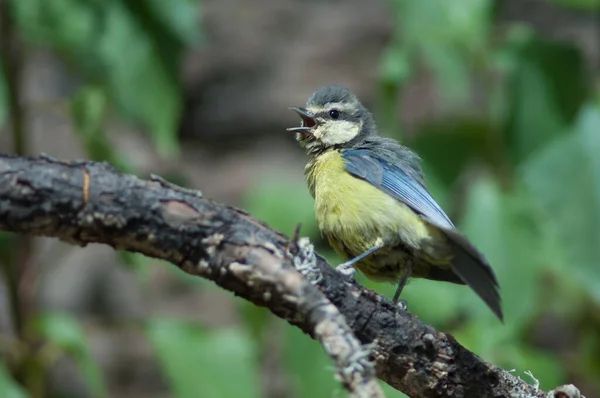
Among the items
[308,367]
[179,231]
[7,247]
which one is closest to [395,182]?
[179,231]

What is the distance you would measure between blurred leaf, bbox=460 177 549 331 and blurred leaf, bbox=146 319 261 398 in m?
0.81

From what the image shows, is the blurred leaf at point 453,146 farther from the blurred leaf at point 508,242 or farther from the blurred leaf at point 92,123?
the blurred leaf at point 92,123

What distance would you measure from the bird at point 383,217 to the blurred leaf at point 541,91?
0.93 m

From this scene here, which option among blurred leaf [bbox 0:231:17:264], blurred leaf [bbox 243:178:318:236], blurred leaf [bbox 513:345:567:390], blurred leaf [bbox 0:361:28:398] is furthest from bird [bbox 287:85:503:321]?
blurred leaf [bbox 0:231:17:264]

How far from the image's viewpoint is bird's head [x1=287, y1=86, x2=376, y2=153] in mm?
2406

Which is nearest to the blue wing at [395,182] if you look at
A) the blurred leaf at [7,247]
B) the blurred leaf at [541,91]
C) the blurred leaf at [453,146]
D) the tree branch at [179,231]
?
the tree branch at [179,231]

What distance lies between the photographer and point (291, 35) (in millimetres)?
5207

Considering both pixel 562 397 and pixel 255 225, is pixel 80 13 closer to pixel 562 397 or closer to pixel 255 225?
pixel 255 225

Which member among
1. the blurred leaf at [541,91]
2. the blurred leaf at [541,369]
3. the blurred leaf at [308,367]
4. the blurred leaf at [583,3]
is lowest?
the blurred leaf at [308,367]

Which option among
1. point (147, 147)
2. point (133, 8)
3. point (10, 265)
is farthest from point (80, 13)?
point (147, 147)

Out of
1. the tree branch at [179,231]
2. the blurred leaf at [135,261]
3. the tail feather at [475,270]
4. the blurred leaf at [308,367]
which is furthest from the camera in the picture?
the blurred leaf at [308,367]

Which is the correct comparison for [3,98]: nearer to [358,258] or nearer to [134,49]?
[134,49]

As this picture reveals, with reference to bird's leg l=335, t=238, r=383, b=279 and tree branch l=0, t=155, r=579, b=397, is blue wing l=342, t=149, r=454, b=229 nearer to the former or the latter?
bird's leg l=335, t=238, r=383, b=279

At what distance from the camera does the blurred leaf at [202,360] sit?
263 cm
